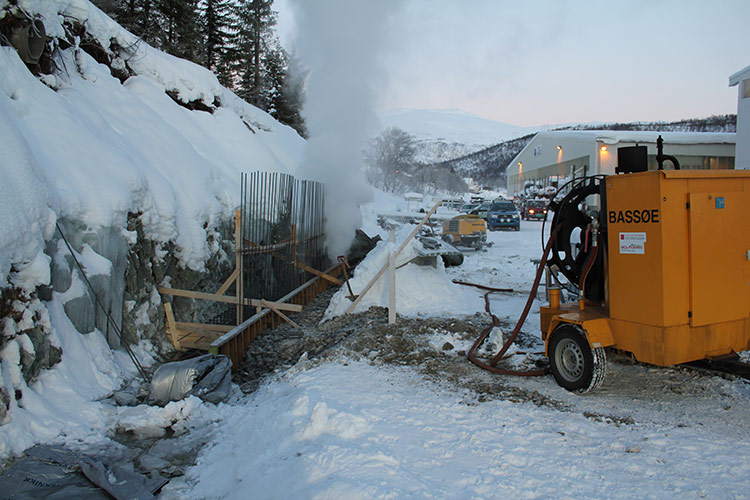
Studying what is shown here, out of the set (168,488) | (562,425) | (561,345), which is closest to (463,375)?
(561,345)

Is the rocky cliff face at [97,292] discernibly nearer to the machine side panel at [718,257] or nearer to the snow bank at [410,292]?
the snow bank at [410,292]

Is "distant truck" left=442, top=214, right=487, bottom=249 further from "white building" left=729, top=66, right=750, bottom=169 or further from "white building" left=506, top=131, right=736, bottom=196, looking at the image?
"white building" left=729, top=66, right=750, bottom=169

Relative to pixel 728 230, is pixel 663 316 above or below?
below

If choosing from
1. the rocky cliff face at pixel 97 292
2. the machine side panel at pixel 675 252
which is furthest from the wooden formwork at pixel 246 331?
the machine side panel at pixel 675 252

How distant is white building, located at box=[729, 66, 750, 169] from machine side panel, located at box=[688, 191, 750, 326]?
17.7m

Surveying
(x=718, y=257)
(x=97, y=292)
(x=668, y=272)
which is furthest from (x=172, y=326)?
(x=718, y=257)

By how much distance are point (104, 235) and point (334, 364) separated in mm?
3305

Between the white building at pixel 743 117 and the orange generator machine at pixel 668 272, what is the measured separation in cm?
1776

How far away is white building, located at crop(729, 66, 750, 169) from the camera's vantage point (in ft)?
60.4

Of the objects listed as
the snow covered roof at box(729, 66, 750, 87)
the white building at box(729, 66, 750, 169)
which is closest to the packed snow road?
the white building at box(729, 66, 750, 169)

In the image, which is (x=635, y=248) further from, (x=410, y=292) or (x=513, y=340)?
(x=410, y=292)

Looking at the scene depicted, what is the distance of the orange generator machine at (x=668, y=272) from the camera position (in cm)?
431

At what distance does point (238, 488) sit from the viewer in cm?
340

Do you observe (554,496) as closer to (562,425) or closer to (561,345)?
(562,425)
